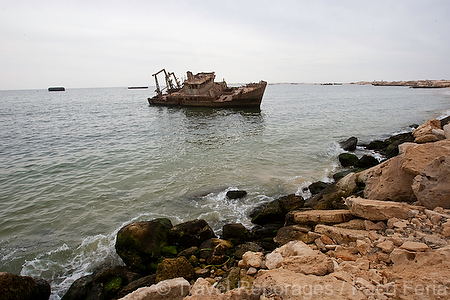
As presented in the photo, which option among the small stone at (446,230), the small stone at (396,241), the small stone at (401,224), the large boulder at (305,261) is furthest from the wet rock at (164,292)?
the small stone at (446,230)

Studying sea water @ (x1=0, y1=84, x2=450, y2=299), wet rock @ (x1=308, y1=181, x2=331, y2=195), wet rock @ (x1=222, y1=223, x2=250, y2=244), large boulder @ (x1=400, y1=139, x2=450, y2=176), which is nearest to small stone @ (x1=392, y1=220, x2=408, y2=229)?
large boulder @ (x1=400, y1=139, x2=450, y2=176)

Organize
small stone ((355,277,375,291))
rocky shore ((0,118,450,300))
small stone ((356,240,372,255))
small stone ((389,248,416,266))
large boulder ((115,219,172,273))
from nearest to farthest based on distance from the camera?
small stone ((355,277,375,291)), rocky shore ((0,118,450,300)), small stone ((389,248,416,266)), small stone ((356,240,372,255)), large boulder ((115,219,172,273))

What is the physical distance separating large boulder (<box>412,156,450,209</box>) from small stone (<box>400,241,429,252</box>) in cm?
141

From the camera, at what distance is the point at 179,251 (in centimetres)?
643

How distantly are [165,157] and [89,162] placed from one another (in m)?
4.48

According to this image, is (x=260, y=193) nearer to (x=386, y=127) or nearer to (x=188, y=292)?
(x=188, y=292)

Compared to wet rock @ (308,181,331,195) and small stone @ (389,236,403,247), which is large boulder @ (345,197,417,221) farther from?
wet rock @ (308,181,331,195)

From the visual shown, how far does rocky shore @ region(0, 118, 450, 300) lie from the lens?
317cm

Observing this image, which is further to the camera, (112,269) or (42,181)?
(42,181)

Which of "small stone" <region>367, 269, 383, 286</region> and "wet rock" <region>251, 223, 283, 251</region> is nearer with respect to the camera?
"small stone" <region>367, 269, 383, 286</region>

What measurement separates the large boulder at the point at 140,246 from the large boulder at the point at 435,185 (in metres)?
6.17

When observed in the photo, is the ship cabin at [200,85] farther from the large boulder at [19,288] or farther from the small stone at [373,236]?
the small stone at [373,236]

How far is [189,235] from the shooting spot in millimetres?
6656

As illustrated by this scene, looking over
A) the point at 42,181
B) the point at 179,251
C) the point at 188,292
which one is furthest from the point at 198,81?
the point at 188,292
